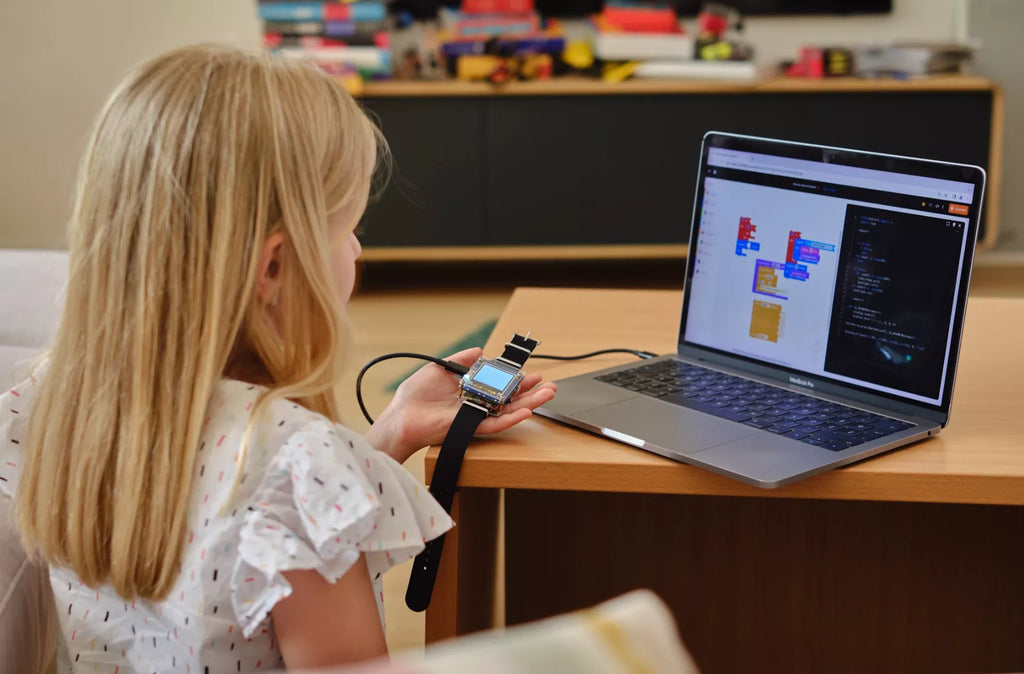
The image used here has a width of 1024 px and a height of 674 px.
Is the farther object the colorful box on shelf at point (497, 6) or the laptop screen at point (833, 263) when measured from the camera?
the colorful box on shelf at point (497, 6)

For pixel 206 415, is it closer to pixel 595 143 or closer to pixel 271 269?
pixel 271 269

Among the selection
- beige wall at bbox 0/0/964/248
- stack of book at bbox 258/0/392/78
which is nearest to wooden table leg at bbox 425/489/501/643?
stack of book at bbox 258/0/392/78

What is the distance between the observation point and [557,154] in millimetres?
3408

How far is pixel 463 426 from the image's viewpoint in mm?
888

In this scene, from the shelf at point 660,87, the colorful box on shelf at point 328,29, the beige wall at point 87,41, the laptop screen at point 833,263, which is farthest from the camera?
the beige wall at point 87,41

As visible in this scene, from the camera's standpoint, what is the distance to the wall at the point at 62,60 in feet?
12.1

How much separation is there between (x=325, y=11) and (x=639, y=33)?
0.95 metres

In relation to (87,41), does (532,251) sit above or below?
below

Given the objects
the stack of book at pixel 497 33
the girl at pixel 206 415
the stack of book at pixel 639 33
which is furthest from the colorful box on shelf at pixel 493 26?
the girl at pixel 206 415

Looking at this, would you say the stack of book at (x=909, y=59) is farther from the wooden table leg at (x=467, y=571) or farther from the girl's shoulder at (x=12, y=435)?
the girl's shoulder at (x=12, y=435)

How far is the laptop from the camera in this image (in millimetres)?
904

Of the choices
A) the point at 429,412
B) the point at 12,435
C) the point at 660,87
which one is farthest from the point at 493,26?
the point at 12,435

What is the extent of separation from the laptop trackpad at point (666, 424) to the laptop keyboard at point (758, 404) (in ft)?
0.06

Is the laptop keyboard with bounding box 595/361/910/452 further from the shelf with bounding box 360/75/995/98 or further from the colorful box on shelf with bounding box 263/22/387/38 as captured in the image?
the colorful box on shelf with bounding box 263/22/387/38
